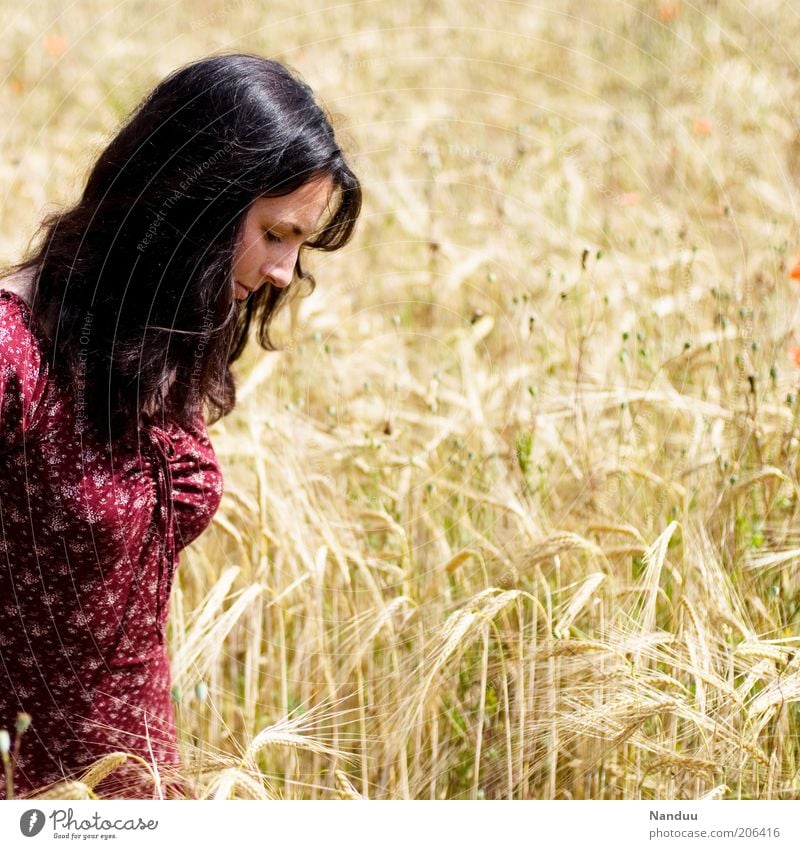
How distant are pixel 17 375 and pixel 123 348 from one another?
14cm

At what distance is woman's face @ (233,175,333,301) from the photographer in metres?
1.22

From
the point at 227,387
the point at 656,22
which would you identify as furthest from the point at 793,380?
the point at 656,22

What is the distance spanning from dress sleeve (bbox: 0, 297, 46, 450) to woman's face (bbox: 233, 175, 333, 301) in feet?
0.88

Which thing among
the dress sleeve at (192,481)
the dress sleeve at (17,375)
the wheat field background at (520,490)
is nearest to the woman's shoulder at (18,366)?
the dress sleeve at (17,375)

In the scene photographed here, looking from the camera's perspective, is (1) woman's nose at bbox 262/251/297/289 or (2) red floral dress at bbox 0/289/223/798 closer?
(2) red floral dress at bbox 0/289/223/798

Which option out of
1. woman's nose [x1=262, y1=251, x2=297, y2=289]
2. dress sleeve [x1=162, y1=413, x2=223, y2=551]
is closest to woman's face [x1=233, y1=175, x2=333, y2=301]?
woman's nose [x1=262, y1=251, x2=297, y2=289]

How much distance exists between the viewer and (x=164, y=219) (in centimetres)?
119

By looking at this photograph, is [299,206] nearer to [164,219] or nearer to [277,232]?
[277,232]

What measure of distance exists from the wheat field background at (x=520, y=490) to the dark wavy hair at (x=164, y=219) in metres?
0.27

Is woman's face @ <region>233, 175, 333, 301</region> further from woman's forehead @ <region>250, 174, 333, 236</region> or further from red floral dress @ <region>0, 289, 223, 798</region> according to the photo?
red floral dress @ <region>0, 289, 223, 798</region>

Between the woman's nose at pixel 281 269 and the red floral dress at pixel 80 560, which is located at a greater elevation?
the woman's nose at pixel 281 269

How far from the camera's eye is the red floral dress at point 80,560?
45.0 inches

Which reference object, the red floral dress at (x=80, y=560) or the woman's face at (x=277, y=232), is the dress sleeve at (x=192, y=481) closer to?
the red floral dress at (x=80, y=560)
